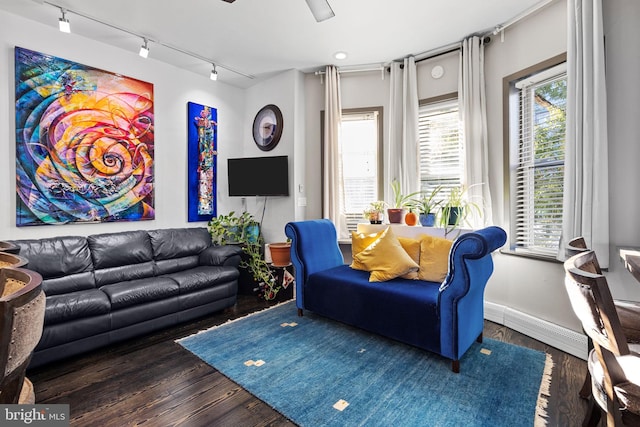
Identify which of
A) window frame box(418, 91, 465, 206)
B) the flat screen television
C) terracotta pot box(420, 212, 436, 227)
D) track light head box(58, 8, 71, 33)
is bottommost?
terracotta pot box(420, 212, 436, 227)

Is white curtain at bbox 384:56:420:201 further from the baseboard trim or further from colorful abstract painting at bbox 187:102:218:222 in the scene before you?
colorful abstract painting at bbox 187:102:218:222

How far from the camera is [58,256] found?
2.70 metres

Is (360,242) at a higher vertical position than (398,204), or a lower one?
lower

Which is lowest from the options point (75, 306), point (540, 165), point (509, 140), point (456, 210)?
point (75, 306)

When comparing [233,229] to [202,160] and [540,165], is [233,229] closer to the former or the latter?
[202,160]

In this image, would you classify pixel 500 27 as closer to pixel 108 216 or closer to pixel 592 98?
pixel 592 98

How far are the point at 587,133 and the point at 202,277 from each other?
3.43 meters

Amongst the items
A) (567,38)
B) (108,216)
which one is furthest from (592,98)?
(108,216)

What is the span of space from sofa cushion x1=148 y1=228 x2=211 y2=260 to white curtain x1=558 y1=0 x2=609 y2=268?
3621 mm

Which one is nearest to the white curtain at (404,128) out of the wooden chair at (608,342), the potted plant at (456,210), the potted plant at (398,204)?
the potted plant at (398,204)

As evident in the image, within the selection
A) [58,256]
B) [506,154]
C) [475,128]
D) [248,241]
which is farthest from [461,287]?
[58,256]

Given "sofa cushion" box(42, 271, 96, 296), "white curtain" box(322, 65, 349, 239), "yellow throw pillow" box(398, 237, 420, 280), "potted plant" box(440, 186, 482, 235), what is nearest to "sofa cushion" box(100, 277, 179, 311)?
"sofa cushion" box(42, 271, 96, 296)

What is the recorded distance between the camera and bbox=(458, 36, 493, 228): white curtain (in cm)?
309

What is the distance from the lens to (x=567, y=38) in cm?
233
